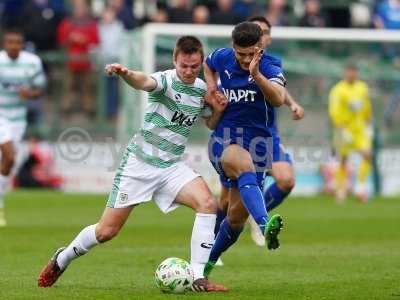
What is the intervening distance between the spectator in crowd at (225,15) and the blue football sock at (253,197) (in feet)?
51.0

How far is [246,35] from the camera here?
9.53 m

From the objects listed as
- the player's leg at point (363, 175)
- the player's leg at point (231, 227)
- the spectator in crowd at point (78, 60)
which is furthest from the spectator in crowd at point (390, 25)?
the player's leg at point (231, 227)

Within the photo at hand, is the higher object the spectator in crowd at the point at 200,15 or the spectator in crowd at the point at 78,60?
the spectator in crowd at the point at 200,15

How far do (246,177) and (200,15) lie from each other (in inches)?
604

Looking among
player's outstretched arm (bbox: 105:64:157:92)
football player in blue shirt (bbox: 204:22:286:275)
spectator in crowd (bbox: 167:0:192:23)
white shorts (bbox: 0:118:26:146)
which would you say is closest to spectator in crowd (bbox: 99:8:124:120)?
spectator in crowd (bbox: 167:0:192:23)

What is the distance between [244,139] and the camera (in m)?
10.2

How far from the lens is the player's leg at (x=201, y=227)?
9.52m

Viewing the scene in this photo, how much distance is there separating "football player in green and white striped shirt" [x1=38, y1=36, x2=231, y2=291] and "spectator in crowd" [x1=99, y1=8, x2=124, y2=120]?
1495 cm

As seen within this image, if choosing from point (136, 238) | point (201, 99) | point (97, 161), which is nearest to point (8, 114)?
point (136, 238)

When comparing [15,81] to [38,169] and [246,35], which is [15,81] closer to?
[38,169]

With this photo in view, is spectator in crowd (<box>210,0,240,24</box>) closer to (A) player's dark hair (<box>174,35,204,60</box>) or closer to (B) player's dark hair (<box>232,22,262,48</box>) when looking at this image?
(B) player's dark hair (<box>232,22,262,48</box>)

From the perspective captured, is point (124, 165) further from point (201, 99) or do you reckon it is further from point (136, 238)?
point (136, 238)

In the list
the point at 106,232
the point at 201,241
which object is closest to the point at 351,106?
the point at 201,241

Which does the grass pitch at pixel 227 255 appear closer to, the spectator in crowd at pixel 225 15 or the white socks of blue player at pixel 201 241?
the white socks of blue player at pixel 201 241
